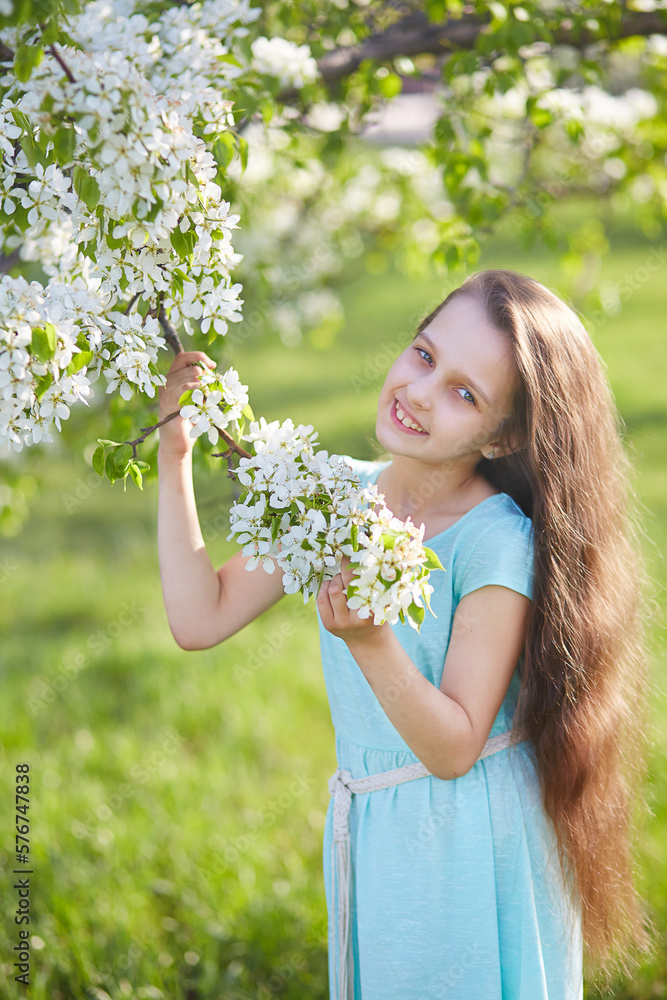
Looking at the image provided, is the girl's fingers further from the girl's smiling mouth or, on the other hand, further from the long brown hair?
the long brown hair

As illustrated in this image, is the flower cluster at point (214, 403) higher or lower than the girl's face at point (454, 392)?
higher

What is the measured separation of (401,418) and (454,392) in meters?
0.12

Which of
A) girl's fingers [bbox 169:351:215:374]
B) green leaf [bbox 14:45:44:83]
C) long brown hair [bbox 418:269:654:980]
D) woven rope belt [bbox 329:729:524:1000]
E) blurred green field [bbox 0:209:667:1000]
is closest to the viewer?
green leaf [bbox 14:45:44:83]

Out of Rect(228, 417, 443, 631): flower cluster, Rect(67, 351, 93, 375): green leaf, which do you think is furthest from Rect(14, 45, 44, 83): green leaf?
Rect(228, 417, 443, 631): flower cluster

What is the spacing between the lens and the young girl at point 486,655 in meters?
1.66

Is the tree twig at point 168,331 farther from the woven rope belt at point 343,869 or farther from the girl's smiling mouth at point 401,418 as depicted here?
the woven rope belt at point 343,869

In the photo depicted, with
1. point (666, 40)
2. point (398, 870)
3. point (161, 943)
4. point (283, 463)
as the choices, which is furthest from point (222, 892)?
point (666, 40)

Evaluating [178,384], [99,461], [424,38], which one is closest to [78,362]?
[99,461]

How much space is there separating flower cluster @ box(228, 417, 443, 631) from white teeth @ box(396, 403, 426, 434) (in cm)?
40

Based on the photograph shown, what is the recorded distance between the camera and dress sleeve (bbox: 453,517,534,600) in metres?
1.63

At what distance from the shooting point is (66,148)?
116 cm

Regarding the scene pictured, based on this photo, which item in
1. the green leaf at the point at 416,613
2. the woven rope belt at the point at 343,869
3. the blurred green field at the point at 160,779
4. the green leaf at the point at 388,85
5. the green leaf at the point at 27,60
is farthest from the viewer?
the blurred green field at the point at 160,779

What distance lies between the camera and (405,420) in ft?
5.52

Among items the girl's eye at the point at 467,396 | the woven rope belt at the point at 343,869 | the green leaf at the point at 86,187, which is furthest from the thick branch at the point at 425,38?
the woven rope belt at the point at 343,869
